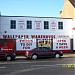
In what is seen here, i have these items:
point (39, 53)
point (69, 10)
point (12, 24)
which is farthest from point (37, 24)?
point (39, 53)

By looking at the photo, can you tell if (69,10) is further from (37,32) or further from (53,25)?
(37,32)

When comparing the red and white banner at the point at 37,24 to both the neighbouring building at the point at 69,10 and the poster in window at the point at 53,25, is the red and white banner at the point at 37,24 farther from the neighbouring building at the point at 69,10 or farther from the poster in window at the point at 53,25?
the neighbouring building at the point at 69,10

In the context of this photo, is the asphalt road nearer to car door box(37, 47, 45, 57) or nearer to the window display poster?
car door box(37, 47, 45, 57)

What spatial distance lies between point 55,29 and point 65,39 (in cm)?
219

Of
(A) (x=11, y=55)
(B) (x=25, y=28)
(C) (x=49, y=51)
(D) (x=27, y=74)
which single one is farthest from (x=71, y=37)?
(D) (x=27, y=74)

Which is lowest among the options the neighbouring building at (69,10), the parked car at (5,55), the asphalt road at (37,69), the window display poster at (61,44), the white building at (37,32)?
the asphalt road at (37,69)

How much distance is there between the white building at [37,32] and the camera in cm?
4400

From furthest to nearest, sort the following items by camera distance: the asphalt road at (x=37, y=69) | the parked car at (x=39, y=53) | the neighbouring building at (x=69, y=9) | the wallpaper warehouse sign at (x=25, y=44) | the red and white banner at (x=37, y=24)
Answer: the neighbouring building at (x=69, y=9) < the red and white banner at (x=37, y=24) < the wallpaper warehouse sign at (x=25, y=44) < the parked car at (x=39, y=53) < the asphalt road at (x=37, y=69)

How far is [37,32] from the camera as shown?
148 feet

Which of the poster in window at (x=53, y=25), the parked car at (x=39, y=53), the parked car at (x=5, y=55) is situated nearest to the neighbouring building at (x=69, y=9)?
the poster in window at (x=53, y=25)

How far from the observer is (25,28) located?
4472cm

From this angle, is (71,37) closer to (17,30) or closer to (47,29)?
(47,29)

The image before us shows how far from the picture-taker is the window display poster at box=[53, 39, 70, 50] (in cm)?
4562

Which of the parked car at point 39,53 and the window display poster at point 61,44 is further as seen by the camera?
the window display poster at point 61,44
